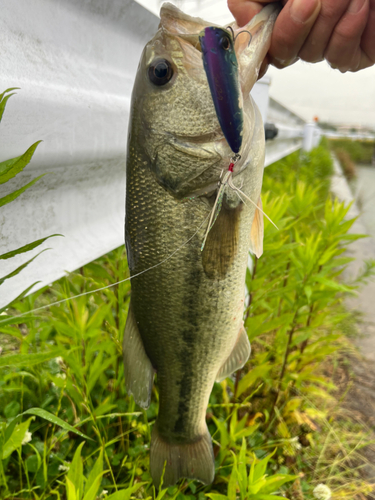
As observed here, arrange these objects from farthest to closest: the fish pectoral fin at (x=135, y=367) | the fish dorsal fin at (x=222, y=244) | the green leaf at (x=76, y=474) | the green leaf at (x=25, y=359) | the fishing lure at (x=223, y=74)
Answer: the fish pectoral fin at (x=135, y=367)
the fish dorsal fin at (x=222, y=244)
the green leaf at (x=76, y=474)
the green leaf at (x=25, y=359)
the fishing lure at (x=223, y=74)

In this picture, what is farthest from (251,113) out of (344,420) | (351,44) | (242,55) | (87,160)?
(344,420)

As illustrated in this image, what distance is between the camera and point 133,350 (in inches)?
51.9

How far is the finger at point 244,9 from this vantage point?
1230 millimetres

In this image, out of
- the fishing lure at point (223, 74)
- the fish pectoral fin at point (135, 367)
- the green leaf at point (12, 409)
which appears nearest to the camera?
the fishing lure at point (223, 74)

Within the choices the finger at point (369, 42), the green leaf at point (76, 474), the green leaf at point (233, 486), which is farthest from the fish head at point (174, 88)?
the green leaf at point (233, 486)

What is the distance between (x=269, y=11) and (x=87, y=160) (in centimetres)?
80

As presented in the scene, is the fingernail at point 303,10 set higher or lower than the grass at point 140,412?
higher

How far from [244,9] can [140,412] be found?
5.46ft

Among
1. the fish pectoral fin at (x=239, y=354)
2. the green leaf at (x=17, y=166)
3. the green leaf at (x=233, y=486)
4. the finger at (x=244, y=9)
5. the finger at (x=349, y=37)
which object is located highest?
the finger at (x=244, y=9)

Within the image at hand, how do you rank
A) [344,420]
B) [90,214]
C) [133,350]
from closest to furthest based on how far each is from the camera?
[133,350] → [90,214] → [344,420]

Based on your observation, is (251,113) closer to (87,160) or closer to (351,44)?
(351,44)

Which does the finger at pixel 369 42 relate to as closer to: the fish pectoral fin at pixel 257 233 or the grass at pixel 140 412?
the fish pectoral fin at pixel 257 233

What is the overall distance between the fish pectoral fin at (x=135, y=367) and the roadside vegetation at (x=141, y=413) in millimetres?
218

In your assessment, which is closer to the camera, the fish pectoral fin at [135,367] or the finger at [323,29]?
the finger at [323,29]
